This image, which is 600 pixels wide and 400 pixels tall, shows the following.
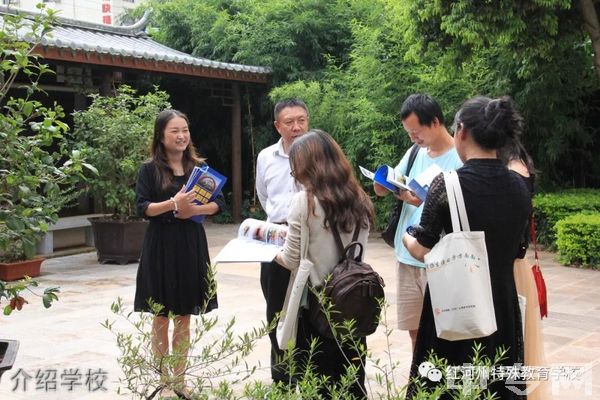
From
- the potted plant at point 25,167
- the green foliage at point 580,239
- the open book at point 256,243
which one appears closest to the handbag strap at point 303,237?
the open book at point 256,243

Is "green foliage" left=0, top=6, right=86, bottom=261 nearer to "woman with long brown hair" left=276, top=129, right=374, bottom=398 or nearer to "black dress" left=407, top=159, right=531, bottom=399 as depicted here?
"woman with long brown hair" left=276, top=129, right=374, bottom=398

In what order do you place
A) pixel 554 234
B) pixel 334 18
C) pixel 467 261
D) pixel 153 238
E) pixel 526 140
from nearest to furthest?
pixel 467 261 → pixel 153 238 → pixel 554 234 → pixel 526 140 → pixel 334 18

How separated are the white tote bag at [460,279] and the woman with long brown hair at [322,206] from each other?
521 millimetres

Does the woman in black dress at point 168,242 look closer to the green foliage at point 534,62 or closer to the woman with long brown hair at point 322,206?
the woman with long brown hair at point 322,206

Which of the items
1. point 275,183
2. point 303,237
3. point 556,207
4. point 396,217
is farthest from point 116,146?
point 303,237

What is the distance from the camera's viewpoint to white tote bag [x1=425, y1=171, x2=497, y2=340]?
2.18m

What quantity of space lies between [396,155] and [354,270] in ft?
23.1

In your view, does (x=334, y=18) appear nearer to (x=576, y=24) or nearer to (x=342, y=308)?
(x=576, y=24)

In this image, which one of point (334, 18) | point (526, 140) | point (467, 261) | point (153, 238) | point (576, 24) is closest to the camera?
point (467, 261)

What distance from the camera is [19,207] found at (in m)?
2.49

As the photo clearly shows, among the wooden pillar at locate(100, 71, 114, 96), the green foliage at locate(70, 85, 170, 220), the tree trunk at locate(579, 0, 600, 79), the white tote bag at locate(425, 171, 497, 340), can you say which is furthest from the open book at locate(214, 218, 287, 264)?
the wooden pillar at locate(100, 71, 114, 96)

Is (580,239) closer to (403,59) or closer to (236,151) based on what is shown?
(403,59)

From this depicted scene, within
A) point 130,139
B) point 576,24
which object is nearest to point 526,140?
point 576,24

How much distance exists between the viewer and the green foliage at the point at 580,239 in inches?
284
